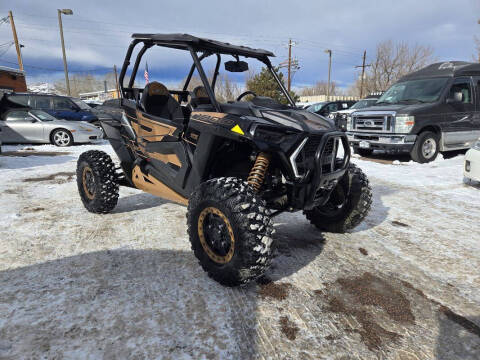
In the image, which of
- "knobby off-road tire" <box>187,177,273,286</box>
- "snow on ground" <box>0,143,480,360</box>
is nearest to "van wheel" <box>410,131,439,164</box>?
"snow on ground" <box>0,143,480,360</box>

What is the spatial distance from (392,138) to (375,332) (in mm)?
7236

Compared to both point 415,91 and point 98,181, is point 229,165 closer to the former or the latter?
point 98,181

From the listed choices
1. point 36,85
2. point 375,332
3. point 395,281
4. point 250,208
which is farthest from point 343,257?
point 36,85

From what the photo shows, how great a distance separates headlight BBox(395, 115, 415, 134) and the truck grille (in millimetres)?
150

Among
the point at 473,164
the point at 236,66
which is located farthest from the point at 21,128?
the point at 473,164

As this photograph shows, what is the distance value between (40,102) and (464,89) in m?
15.0

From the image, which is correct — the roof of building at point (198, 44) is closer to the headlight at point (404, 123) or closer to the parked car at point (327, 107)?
the headlight at point (404, 123)

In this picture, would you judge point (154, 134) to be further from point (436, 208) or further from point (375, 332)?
point (436, 208)

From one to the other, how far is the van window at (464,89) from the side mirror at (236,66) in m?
7.40

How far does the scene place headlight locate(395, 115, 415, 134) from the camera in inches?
310

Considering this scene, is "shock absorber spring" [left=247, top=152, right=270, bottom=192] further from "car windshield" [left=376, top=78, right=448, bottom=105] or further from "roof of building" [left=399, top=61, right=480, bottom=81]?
"roof of building" [left=399, top=61, right=480, bottom=81]

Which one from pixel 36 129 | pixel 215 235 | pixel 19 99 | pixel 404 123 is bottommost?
pixel 215 235

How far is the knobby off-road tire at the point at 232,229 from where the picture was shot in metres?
2.20

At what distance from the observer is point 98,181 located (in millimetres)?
3910
